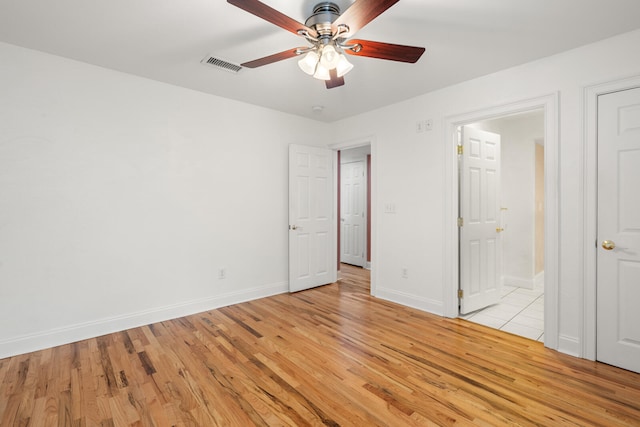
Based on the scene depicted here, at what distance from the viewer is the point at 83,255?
2.82m

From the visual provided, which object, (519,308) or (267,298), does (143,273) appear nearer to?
(267,298)

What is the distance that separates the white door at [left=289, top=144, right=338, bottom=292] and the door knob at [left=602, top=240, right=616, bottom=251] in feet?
10.3

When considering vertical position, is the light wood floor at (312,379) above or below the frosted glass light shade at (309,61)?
below

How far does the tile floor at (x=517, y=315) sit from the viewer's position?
3.03 metres

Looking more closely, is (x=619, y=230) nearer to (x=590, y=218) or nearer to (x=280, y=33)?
(x=590, y=218)

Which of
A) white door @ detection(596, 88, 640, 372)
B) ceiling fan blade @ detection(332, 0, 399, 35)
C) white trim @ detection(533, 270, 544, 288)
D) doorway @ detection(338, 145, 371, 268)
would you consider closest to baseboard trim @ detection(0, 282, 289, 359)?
doorway @ detection(338, 145, 371, 268)

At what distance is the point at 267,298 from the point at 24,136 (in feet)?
9.71

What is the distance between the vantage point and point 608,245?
2361mm

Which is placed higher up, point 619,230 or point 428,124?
point 428,124

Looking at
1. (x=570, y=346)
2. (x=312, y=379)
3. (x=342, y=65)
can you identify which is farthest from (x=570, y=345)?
(x=342, y=65)

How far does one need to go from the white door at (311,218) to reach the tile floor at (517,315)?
207 centimetres

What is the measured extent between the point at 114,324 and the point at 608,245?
14.6 ft

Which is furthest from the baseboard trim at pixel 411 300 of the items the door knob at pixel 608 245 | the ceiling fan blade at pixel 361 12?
the ceiling fan blade at pixel 361 12

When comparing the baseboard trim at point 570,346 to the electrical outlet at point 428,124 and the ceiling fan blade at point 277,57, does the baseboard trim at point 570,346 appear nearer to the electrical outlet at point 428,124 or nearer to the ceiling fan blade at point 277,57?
the electrical outlet at point 428,124
